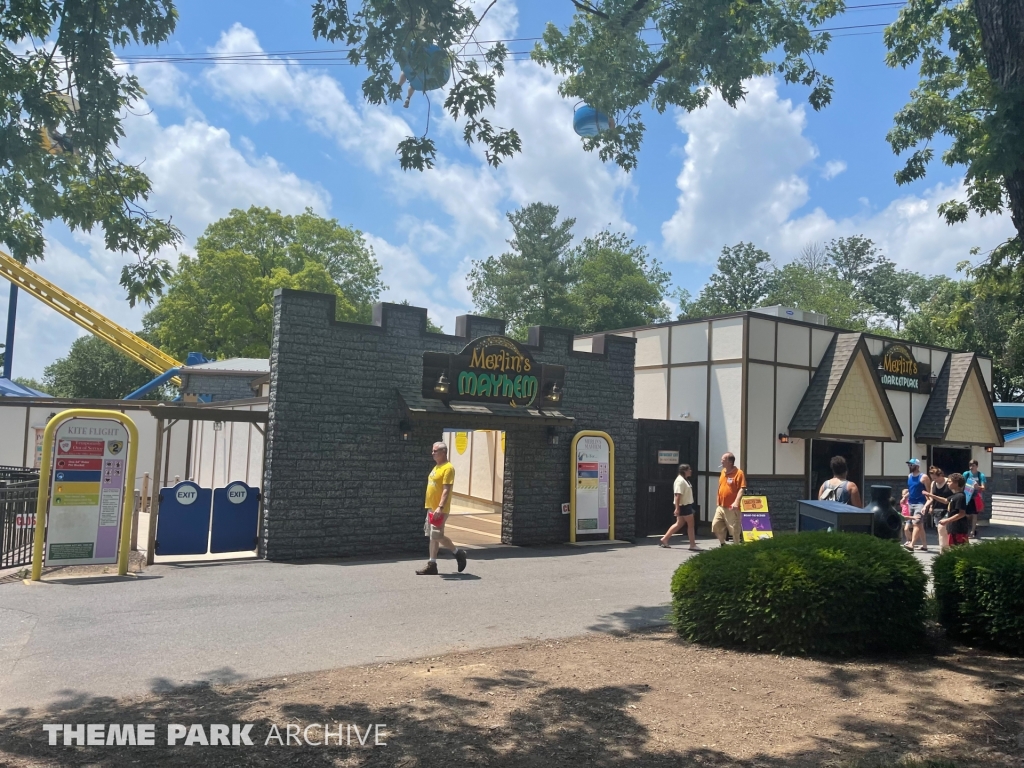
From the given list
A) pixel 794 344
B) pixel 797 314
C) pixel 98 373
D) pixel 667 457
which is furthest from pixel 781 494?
pixel 98 373

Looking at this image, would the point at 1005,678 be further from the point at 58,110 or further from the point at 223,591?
the point at 58,110

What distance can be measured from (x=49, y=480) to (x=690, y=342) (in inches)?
501

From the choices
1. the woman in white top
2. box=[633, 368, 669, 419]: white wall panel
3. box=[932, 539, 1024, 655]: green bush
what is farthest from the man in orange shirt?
box=[932, 539, 1024, 655]: green bush

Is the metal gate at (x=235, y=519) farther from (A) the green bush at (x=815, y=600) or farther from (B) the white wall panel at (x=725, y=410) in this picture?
(B) the white wall panel at (x=725, y=410)

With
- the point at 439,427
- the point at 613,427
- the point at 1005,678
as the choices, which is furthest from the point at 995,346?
the point at 1005,678

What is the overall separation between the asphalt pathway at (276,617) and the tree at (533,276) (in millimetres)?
42276

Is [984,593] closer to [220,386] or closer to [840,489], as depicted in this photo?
[840,489]

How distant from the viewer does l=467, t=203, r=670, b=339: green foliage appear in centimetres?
5344

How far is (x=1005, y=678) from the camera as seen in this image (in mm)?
6000

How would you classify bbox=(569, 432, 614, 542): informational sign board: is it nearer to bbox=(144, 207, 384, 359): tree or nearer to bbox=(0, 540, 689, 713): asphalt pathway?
bbox=(0, 540, 689, 713): asphalt pathway

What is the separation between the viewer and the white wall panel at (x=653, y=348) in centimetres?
1886

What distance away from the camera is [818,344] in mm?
18781

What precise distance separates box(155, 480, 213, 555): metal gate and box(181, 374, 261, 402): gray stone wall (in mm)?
18551

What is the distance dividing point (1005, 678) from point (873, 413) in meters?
14.1
